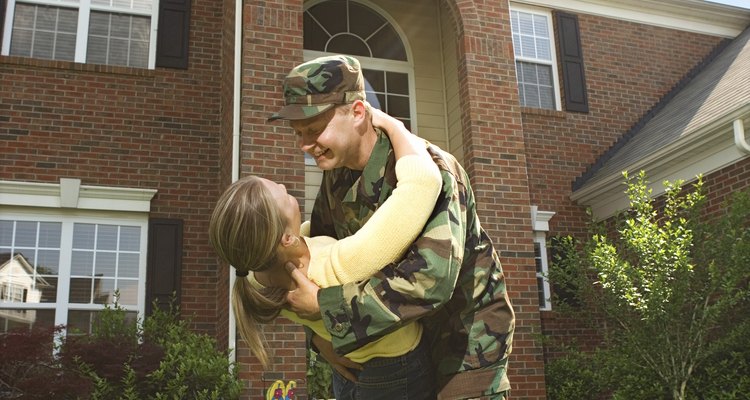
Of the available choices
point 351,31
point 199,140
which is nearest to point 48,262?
point 199,140

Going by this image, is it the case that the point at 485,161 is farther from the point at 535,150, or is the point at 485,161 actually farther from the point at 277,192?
the point at 277,192

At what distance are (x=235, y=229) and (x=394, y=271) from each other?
1.21 ft

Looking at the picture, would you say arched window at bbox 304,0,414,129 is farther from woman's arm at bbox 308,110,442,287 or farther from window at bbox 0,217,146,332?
woman's arm at bbox 308,110,442,287

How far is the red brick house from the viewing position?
8141 mm

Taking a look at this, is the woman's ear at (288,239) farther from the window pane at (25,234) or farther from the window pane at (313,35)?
the window pane at (313,35)

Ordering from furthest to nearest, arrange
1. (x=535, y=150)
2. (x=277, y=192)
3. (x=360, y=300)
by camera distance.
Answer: (x=535, y=150), (x=277, y=192), (x=360, y=300)

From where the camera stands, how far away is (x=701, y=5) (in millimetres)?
12984

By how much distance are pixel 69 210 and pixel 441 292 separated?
7989 millimetres

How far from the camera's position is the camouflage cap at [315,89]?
179cm

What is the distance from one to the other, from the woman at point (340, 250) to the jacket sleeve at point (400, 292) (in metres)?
0.04

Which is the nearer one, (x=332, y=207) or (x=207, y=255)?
(x=332, y=207)

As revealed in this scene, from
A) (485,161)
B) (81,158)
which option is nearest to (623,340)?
(485,161)

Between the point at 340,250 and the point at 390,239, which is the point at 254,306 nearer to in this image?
the point at 340,250

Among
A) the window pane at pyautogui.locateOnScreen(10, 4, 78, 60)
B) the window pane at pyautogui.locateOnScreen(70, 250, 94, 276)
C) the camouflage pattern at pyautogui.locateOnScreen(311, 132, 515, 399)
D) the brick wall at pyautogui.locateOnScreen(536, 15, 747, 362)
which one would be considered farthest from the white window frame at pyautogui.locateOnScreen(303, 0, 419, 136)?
the camouflage pattern at pyautogui.locateOnScreen(311, 132, 515, 399)
